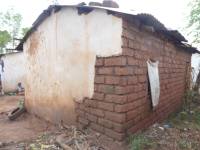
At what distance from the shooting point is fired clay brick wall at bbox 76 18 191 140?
3576 millimetres

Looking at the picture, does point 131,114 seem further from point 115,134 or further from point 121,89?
point 121,89

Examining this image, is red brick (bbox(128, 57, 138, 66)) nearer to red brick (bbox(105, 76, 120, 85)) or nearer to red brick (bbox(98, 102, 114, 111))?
red brick (bbox(105, 76, 120, 85))

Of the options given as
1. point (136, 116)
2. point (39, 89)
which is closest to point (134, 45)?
point (136, 116)

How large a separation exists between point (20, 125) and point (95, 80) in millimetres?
2846

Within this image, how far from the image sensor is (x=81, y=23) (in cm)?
421

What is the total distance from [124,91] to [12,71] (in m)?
11.2

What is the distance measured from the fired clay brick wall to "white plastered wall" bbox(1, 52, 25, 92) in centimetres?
989

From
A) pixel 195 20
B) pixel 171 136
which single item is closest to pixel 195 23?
pixel 195 20

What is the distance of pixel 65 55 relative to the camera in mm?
4668

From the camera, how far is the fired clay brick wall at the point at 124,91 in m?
3.58

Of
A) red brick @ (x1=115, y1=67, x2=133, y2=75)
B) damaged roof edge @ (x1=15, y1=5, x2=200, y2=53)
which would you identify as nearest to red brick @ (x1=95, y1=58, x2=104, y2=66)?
red brick @ (x1=115, y1=67, x2=133, y2=75)

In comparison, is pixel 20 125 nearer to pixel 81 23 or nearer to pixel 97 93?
pixel 97 93

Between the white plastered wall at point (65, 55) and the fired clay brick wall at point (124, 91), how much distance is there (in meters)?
0.18

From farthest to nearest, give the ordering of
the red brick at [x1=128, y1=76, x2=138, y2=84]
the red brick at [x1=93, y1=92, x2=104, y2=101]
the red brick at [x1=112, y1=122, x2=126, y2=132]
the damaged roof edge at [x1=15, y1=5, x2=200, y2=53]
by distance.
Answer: the red brick at [x1=93, y1=92, x2=104, y2=101] < the red brick at [x1=128, y1=76, x2=138, y2=84] < the red brick at [x1=112, y1=122, x2=126, y2=132] < the damaged roof edge at [x1=15, y1=5, x2=200, y2=53]
